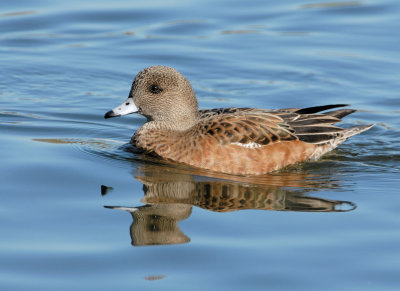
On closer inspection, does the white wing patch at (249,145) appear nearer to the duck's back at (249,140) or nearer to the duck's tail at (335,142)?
the duck's back at (249,140)

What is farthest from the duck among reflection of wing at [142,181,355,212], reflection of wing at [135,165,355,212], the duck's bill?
reflection of wing at [142,181,355,212]

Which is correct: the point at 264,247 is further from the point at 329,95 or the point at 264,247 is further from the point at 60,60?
the point at 60,60

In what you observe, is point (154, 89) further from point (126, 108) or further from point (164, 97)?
point (126, 108)

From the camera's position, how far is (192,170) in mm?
8773

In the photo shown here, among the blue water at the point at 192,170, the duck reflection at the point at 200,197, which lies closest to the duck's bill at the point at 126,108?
the blue water at the point at 192,170

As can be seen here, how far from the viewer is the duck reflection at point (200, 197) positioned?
6980 millimetres

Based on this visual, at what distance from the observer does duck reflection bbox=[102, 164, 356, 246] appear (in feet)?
22.9

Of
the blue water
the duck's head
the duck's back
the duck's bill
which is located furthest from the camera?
the duck's head

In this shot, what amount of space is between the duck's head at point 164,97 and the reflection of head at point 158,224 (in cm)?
195

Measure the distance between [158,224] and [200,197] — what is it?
853 mm

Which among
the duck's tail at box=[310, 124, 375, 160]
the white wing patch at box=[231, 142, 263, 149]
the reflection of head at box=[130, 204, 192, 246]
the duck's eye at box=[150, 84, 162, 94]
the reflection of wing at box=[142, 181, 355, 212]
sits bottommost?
the reflection of head at box=[130, 204, 192, 246]

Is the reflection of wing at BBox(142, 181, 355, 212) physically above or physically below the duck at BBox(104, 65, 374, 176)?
below

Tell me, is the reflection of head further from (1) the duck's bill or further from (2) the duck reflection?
(1) the duck's bill

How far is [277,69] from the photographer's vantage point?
12.7 metres
